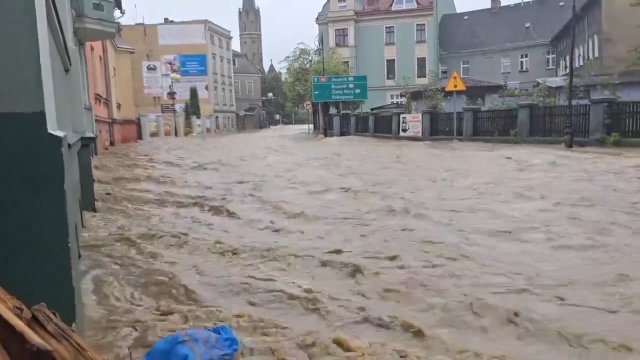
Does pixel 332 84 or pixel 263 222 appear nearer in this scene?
pixel 263 222

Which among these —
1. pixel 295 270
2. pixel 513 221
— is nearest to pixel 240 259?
pixel 295 270

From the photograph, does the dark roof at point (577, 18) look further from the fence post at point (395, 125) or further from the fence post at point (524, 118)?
the fence post at point (524, 118)

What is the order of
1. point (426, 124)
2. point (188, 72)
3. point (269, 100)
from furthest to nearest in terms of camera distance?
point (269, 100) < point (188, 72) < point (426, 124)

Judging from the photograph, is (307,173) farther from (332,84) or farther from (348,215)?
(332,84)

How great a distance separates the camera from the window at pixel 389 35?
53.2m

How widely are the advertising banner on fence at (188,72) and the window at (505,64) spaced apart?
90.4ft

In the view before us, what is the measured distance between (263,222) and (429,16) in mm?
47529

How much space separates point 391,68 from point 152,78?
70.6 ft

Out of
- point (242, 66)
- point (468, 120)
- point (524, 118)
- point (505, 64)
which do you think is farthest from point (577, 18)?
point (242, 66)

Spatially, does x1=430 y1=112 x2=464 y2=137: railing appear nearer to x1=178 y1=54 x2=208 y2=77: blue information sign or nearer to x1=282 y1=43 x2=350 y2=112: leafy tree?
x1=282 y1=43 x2=350 y2=112: leafy tree

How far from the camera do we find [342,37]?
5397cm

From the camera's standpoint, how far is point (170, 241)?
292 inches

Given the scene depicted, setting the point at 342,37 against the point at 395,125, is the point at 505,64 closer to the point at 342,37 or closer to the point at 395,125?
the point at 342,37

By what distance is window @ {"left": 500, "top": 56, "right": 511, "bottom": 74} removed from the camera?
52.0 m
